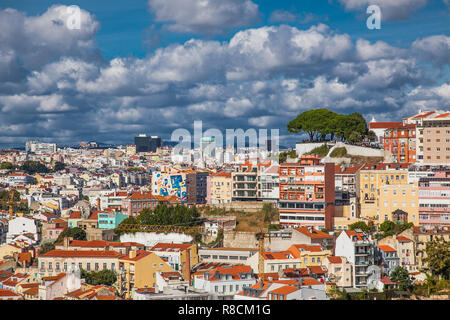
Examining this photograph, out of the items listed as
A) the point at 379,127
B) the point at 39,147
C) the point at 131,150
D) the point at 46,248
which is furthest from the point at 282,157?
the point at 39,147

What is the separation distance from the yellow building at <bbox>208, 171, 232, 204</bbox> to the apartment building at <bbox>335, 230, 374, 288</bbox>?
349 inches

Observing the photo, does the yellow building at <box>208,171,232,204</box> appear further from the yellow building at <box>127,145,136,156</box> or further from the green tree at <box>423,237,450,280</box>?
the yellow building at <box>127,145,136,156</box>

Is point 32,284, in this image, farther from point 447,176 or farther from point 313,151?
point 313,151

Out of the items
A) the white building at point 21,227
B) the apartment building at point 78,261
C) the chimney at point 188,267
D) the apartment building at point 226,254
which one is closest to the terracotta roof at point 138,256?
the apartment building at point 78,261

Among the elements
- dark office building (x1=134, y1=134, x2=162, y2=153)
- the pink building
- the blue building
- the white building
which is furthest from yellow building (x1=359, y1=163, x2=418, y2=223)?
dark office building (x1=134, y1=134, x2=162, y2=153)

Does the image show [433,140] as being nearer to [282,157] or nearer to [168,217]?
[282,157]

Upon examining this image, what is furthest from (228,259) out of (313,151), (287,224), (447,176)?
(313,151)

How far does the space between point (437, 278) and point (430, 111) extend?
11293 millimetres

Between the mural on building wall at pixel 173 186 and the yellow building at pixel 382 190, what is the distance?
893cm

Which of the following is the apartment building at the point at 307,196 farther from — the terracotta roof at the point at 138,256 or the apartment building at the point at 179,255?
the terracotta roof at the point at 138,256

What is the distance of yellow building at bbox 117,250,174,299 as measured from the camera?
16094 millimetres

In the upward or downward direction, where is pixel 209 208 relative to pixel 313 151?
downward
